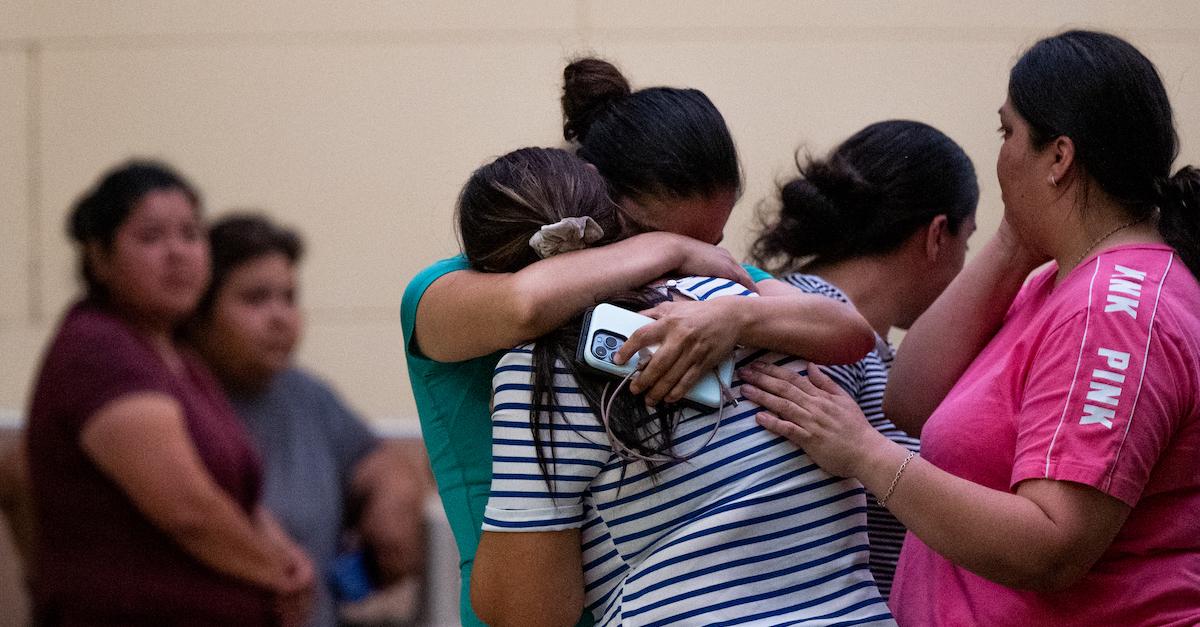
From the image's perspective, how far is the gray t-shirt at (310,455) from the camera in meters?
3.68

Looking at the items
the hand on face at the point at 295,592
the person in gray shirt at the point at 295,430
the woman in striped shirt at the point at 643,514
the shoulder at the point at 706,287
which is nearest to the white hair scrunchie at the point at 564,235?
the woman in striped shirt at the point at 643,514

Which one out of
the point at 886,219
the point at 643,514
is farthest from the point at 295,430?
the point at 643,514

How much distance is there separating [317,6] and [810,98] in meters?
1.47

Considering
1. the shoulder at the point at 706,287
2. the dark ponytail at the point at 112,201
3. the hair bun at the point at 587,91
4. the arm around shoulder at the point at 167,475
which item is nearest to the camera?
the shoulder at the point at 706,287

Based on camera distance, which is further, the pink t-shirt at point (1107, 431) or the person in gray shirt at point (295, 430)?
the person in gray shirt at point (295, 430)

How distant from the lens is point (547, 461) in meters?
1.43

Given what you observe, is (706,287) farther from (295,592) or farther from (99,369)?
(295,592)

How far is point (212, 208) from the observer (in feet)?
13.4

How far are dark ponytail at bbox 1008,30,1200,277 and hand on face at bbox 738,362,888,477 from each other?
40cm

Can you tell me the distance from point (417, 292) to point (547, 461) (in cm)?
32

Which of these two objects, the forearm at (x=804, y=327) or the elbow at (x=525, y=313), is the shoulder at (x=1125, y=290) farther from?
the elbow at (x=525, y=313)

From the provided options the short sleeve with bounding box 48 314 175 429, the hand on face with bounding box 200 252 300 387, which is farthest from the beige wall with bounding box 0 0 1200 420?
the short sleeve with bounding box 48 314 175 429

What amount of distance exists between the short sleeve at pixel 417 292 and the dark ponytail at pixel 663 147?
0.21 m

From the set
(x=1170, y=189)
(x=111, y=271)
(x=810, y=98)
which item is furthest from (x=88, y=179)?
(x=1170, y=189)
